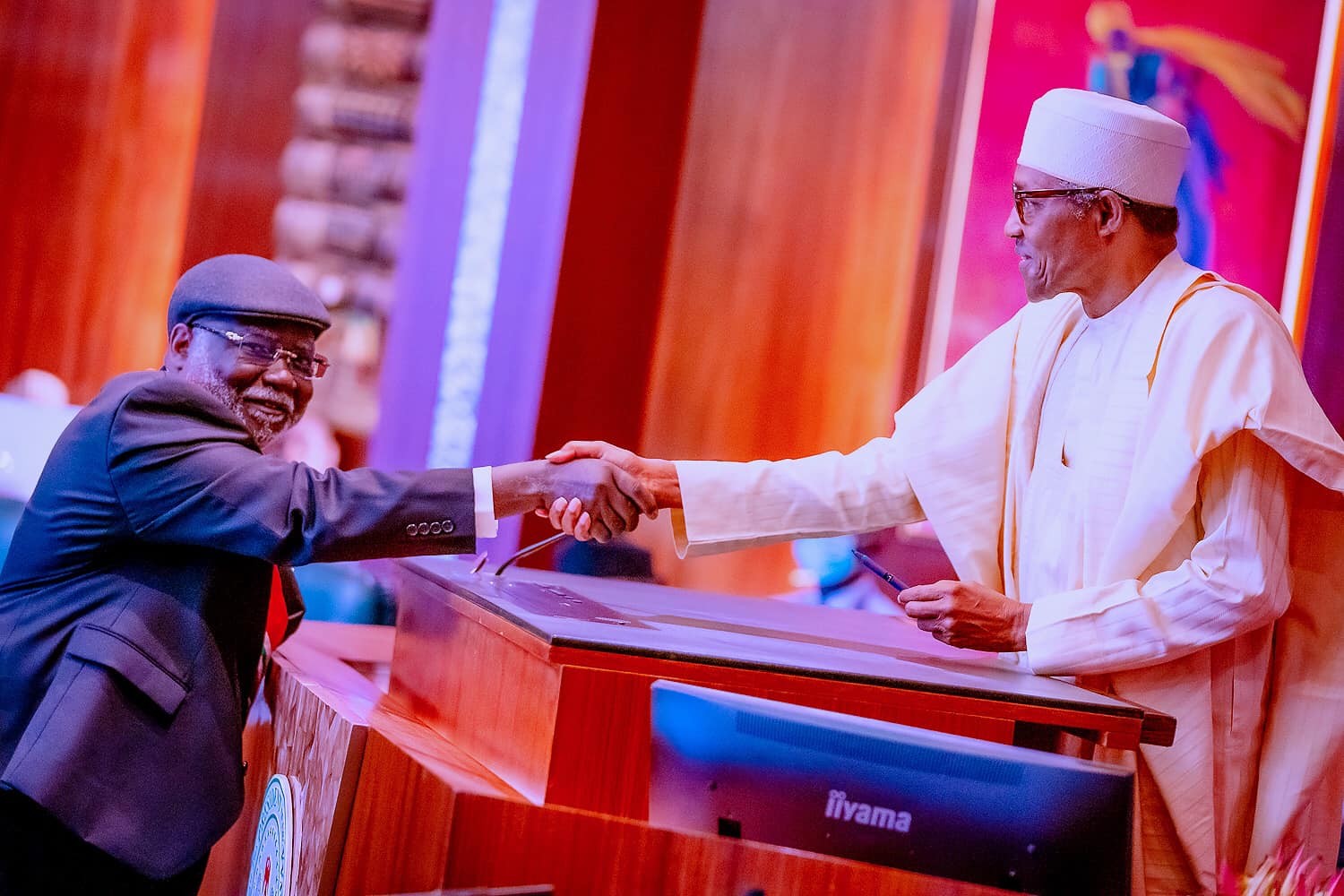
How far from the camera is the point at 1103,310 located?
237 cm

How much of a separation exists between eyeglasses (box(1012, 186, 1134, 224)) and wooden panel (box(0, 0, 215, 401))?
8.04 feet

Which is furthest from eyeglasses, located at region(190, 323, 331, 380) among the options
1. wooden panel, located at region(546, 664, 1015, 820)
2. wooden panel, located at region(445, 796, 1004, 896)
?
wooden panel, located at region(445, 796, 1004, 896)

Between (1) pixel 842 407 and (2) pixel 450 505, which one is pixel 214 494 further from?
(1) pixel 842 407

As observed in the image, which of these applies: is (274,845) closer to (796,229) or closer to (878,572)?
(878,572)

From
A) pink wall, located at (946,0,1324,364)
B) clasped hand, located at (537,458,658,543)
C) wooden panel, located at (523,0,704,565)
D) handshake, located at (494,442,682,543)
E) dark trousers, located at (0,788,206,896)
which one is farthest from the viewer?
pink wall, located at (946,0,1324,364)

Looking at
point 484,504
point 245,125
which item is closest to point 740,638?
point 484,504

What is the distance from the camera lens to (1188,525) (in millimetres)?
2102

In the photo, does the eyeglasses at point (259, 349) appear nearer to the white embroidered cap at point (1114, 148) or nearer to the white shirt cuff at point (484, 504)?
the white shirt cuff at point (484, 504)

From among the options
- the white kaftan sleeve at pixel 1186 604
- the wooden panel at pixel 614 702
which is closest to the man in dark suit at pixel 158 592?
the wooden panel at pixel 614 702

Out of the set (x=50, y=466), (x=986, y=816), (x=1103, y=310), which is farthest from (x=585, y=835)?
(x=1103, y=310)

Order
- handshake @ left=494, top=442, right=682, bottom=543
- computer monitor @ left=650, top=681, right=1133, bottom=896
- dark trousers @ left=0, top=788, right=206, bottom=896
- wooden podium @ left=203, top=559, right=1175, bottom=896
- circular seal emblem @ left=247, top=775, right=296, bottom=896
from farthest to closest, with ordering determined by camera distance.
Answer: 1. handshake @ left=494, top=442, right=682, bottom=543
2. circular seal emblem @ left=247, top=775, right=296, bottom=896
3. dark trousers @ left=0, top=788, right=206, bottom=896
4. wooden podium @ left=203, top=559, right=1175, bottom=896
5. computer monitor @ left=650, top=681, right=1133, bottom=896

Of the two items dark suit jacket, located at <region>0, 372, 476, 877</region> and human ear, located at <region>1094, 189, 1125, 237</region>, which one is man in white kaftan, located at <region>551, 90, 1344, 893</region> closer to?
human ear, located at <region>1094, 189, 1125, 237</region>

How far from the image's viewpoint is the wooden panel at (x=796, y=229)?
4008 millimetres

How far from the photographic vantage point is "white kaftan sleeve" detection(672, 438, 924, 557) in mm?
2420
